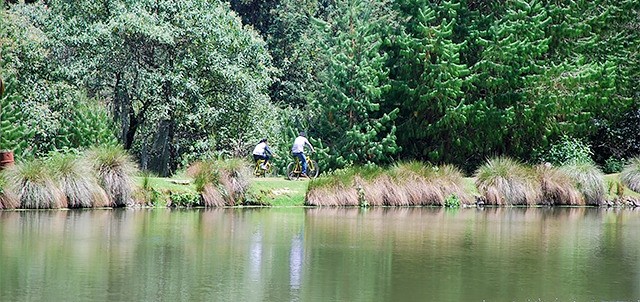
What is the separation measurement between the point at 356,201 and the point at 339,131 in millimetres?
7866

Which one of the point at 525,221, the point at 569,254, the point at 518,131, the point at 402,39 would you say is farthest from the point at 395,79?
the point at 569,254

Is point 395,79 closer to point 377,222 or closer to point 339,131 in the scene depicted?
point 339,131

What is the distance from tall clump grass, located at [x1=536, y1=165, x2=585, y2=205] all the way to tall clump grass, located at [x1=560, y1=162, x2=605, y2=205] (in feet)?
0.56

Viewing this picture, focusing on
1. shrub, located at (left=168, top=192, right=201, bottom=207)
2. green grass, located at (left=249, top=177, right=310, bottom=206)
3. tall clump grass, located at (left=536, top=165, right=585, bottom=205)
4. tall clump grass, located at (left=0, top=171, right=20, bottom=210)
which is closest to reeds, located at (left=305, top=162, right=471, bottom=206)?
green grass, located at (left=249, top=177, right=310, bottom=206)

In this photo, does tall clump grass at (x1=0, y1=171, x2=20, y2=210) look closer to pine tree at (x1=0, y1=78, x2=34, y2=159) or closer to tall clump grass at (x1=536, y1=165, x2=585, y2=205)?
pine tree at (x1=0, y1=78, x2=34, y2=159)

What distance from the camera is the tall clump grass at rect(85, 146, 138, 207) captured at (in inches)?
1062

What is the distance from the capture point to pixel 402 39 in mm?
38281

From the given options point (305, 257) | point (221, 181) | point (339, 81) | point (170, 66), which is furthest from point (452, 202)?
point (305, 257)

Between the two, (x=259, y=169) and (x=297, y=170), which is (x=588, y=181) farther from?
(x=259, y=169)

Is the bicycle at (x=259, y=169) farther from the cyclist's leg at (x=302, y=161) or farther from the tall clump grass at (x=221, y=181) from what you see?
the tall clump grass at (x=221, y=181)

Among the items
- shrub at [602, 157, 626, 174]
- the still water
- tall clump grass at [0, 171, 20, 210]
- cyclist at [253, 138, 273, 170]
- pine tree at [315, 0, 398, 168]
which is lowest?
the still water

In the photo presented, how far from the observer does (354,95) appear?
38250mm

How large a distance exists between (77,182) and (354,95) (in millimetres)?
14007

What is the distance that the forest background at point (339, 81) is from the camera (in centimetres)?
3522
